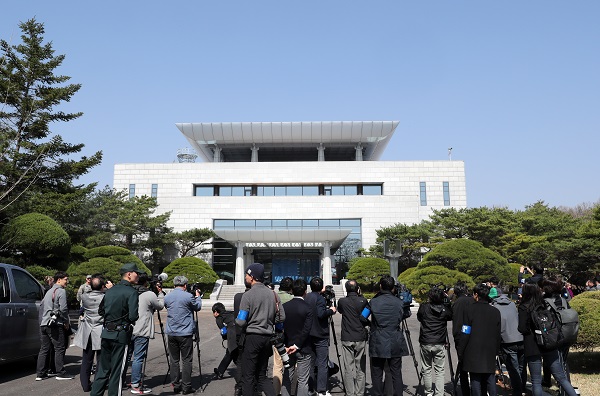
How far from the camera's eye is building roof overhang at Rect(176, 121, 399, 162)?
1603 inches

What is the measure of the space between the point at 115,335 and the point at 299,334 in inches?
94.7

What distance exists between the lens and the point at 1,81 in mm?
18203

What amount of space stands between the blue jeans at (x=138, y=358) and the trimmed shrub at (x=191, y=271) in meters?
22.4

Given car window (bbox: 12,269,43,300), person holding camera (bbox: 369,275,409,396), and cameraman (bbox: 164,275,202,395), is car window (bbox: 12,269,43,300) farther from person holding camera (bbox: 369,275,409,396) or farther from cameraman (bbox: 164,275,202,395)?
person holding camera (bbox: 369,275,409,396)

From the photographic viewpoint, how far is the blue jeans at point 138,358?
6.61 m

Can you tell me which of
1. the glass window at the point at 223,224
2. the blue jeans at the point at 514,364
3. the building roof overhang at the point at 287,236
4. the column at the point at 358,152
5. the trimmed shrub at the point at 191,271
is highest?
the column at the point at 358,152

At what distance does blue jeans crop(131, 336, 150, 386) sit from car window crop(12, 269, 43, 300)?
2810 millimetres

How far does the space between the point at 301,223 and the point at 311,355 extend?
3255 cm

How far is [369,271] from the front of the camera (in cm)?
2759

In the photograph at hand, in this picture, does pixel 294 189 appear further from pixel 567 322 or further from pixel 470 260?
pixel 567 322

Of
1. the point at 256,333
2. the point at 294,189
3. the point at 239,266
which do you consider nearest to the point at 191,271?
the point at 239,266

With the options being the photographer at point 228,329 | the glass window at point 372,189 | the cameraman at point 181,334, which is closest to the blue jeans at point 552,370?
the photographer at point 228,329

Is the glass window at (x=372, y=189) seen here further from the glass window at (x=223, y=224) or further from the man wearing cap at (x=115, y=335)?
the man wearing cap at (x=115, y=335)

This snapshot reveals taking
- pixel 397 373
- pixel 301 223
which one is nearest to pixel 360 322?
pixel 397 373
